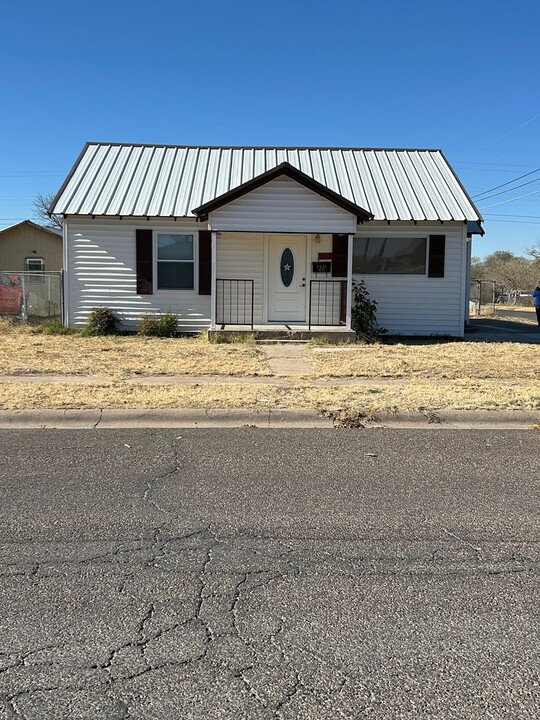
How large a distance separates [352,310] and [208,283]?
3.78 meters

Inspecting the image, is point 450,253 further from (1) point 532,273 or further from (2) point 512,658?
(1) point 532,273

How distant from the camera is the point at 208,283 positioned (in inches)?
637

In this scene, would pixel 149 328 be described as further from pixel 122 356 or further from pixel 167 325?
pixel 122 356

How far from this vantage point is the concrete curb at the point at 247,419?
7.10 meters

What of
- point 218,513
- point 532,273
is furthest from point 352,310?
point 532,273

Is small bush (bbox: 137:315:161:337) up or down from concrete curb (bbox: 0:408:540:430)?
up

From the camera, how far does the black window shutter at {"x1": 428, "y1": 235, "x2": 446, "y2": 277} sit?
1636 cm

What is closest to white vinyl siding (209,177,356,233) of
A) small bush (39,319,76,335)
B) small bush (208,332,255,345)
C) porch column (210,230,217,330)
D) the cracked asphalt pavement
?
porch column (210,230,217,330)

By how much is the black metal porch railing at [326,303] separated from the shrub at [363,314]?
0.43m

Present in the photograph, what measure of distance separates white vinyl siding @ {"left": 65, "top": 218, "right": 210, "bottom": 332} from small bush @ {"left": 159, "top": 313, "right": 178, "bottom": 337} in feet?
1.37

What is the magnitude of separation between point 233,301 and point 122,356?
5.21 meters

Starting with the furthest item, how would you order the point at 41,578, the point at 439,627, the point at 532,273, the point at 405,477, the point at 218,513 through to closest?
the point at 532,273
the point at 405,477
the point at 218,513
the point at 41,578
the point at 439,627

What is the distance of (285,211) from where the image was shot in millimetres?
15000

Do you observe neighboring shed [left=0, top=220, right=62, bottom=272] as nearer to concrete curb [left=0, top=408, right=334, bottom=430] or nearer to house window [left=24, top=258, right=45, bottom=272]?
house window [left=24, top=258, right=45, bottom=272]
